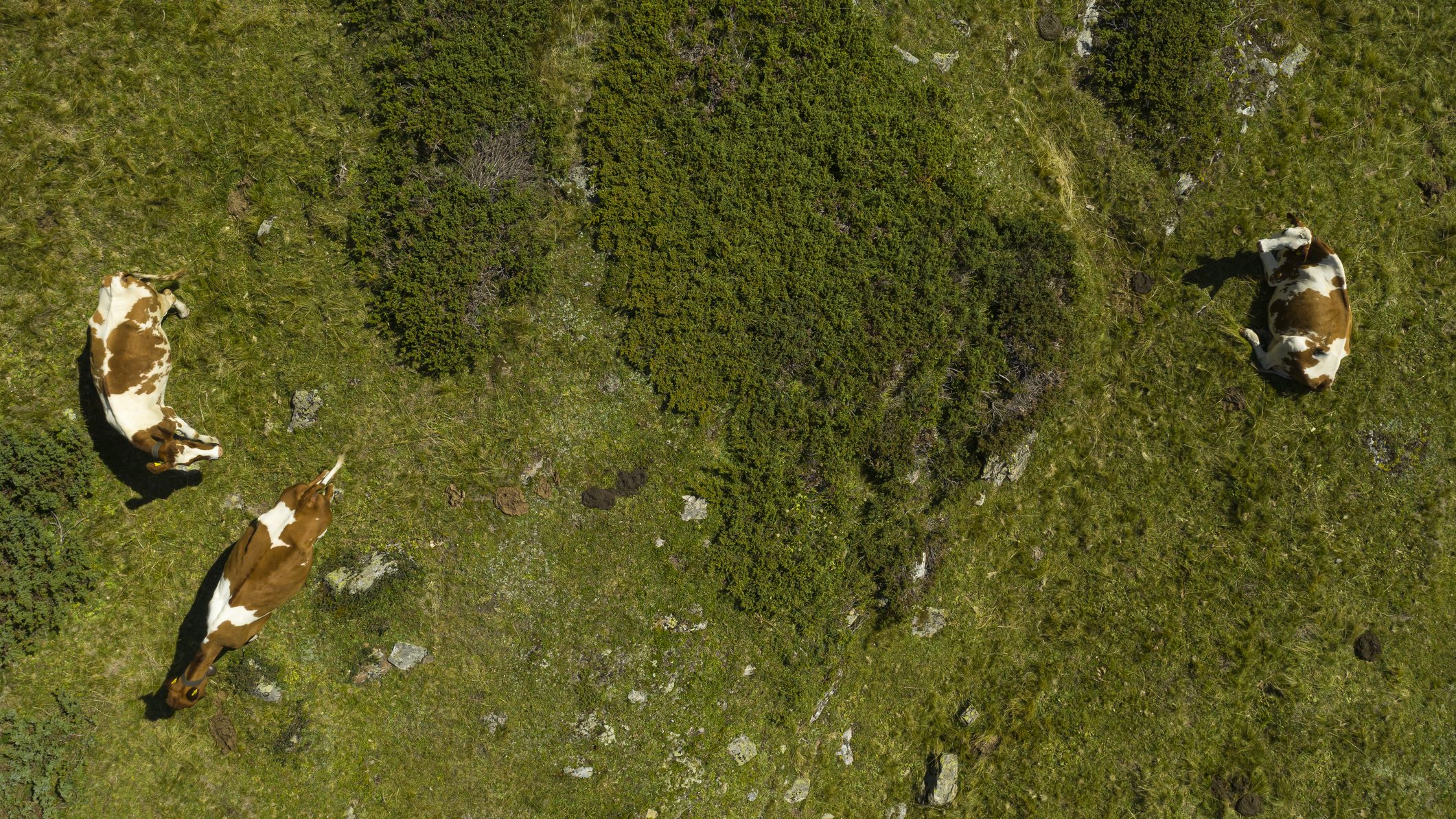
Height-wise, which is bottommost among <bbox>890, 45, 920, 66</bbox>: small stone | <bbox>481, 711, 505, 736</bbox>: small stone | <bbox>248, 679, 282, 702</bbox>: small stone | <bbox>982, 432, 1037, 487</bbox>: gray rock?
<bbox>248, 679, 282, 702</bbox>: small stone

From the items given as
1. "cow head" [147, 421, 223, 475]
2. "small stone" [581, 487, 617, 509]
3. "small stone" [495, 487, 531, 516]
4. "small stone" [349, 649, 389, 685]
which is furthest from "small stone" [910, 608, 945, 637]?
"cow head" [147, 421, 223, 475]

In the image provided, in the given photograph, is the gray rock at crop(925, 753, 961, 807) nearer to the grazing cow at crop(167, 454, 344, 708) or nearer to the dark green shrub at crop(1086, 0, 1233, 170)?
the grazing cow at crop(167, 454, 344, 708)

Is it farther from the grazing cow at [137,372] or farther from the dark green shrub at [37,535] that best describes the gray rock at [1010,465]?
the dark green shrub at [37,535]

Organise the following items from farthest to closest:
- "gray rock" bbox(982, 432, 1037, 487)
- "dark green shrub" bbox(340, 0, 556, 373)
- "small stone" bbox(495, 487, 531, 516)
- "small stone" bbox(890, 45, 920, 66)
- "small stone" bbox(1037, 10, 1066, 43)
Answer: "small stone" bbox(1037, 10, 1066, 43), "gray rock" bbox(982, 432, 1037, 487), "small stone" bbox(890, 45, 920, 66), "small stone" bbox(495, 487, 531, 516), "dark green shrub" bbox(340, 0, 556, 373)

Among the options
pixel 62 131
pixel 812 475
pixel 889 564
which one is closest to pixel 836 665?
pixel 889 564

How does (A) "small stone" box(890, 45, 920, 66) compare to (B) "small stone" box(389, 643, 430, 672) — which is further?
(A) "small stone" box(890, 45, 920, 66)

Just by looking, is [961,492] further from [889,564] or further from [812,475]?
[812,475]

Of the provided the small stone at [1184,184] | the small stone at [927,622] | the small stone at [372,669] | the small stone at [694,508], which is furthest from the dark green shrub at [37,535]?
the small stone at [1184,184]

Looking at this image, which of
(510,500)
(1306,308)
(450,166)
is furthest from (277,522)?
(1306,308)
